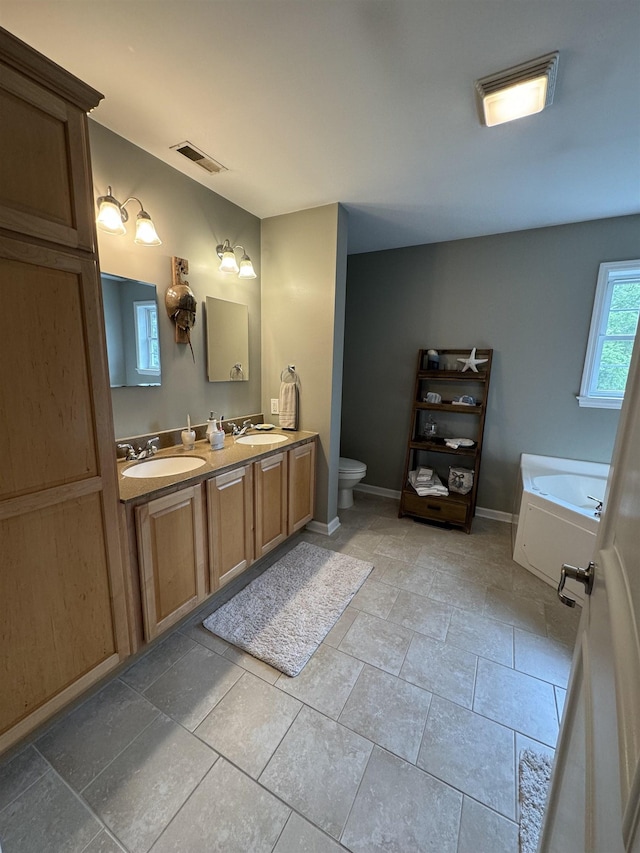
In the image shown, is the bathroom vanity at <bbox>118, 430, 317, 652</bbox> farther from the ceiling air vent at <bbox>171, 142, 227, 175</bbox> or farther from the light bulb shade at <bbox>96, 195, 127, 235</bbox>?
the ceiling air vent at <bbox>171, 142, 227, 175</bbox>

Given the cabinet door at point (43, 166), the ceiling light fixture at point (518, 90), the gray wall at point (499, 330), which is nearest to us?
the cabinet door at point (43, 166)

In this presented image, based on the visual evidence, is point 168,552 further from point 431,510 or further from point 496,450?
point 496,450

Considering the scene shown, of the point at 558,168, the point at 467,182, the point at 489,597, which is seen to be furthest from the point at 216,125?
the point at 489,597

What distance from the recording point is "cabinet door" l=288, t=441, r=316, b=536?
2502 millimetres

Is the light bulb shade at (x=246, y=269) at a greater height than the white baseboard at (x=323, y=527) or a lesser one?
greater

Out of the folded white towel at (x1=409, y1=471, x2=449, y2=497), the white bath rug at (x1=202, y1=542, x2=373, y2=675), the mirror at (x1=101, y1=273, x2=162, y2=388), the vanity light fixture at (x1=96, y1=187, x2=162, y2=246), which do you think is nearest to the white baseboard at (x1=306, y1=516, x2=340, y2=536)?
the white bath rug at (x1=202, y1=542, x2=373, y2=675)

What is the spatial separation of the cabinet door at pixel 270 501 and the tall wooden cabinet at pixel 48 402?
954mm

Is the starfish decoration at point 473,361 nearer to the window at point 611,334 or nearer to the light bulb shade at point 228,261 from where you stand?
the window at point 611,334

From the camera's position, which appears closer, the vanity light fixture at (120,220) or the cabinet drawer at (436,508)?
the vanity light fixture at (120,220)

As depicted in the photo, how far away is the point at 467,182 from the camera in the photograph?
2.14 metres

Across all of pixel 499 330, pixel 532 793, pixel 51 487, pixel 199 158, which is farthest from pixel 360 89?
pixel 532 793

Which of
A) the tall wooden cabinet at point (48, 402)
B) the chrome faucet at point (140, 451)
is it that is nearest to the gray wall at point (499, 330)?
the chrome faucet at point (140, 451)

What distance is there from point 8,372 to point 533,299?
3.44 metres

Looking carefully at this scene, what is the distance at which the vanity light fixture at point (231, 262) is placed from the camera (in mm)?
2381
